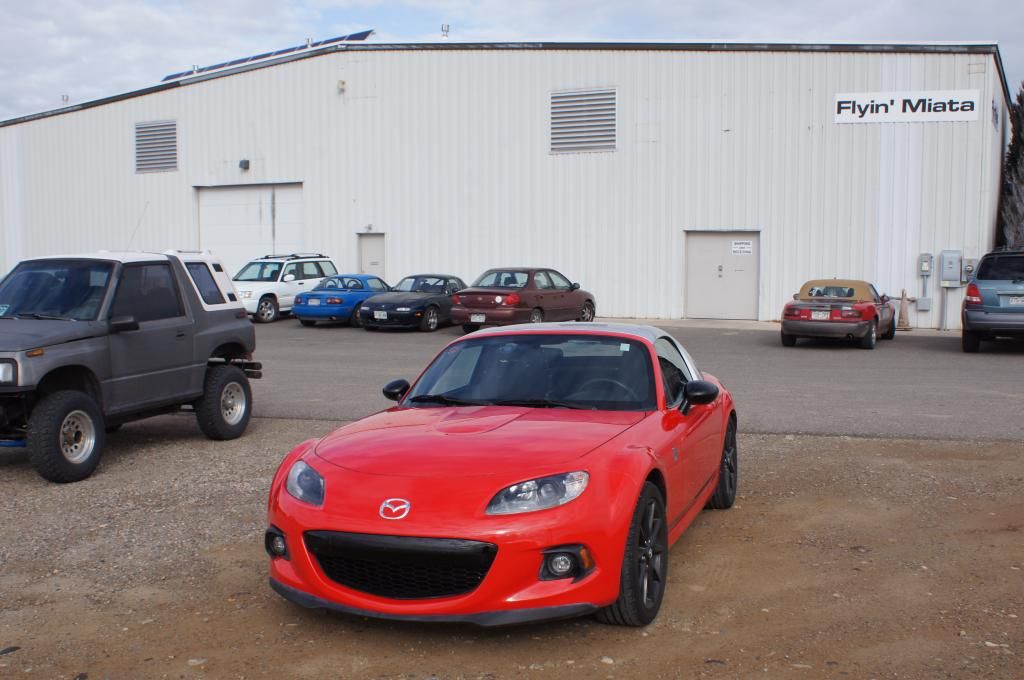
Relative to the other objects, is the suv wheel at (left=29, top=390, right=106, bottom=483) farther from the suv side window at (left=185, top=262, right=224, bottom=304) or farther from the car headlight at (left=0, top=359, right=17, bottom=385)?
the suv side window at (left=185, top=262, right=224, bottom=304)

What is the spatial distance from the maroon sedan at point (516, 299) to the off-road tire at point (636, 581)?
54.1 ft

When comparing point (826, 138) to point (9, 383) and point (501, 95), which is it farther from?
point (9, 383)

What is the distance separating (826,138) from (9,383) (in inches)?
884

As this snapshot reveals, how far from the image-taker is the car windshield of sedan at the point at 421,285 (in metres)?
24.8

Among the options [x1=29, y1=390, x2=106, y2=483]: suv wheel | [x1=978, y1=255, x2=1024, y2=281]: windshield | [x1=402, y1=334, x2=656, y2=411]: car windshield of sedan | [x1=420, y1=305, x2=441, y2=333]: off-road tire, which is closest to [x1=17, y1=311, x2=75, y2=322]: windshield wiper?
[x1=29, y1=390, x2=106, y2=483]: suv wheel

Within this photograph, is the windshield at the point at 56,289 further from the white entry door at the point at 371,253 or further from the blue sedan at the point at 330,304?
the white entry door at the point at 371,253

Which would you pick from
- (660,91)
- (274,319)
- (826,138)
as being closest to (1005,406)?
(826,138)

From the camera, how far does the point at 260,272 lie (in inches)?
1059

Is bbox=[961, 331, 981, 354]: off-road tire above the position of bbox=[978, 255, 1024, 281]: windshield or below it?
below

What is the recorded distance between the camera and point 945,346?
786 inches

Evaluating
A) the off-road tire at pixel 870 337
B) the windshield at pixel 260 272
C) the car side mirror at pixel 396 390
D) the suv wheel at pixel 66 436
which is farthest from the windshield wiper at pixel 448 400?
the windshield at pixel 260 272

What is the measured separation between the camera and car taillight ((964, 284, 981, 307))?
17547mm

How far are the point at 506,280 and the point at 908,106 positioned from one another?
1116 cm

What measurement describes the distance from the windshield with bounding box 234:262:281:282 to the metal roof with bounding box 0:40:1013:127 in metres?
7.60
